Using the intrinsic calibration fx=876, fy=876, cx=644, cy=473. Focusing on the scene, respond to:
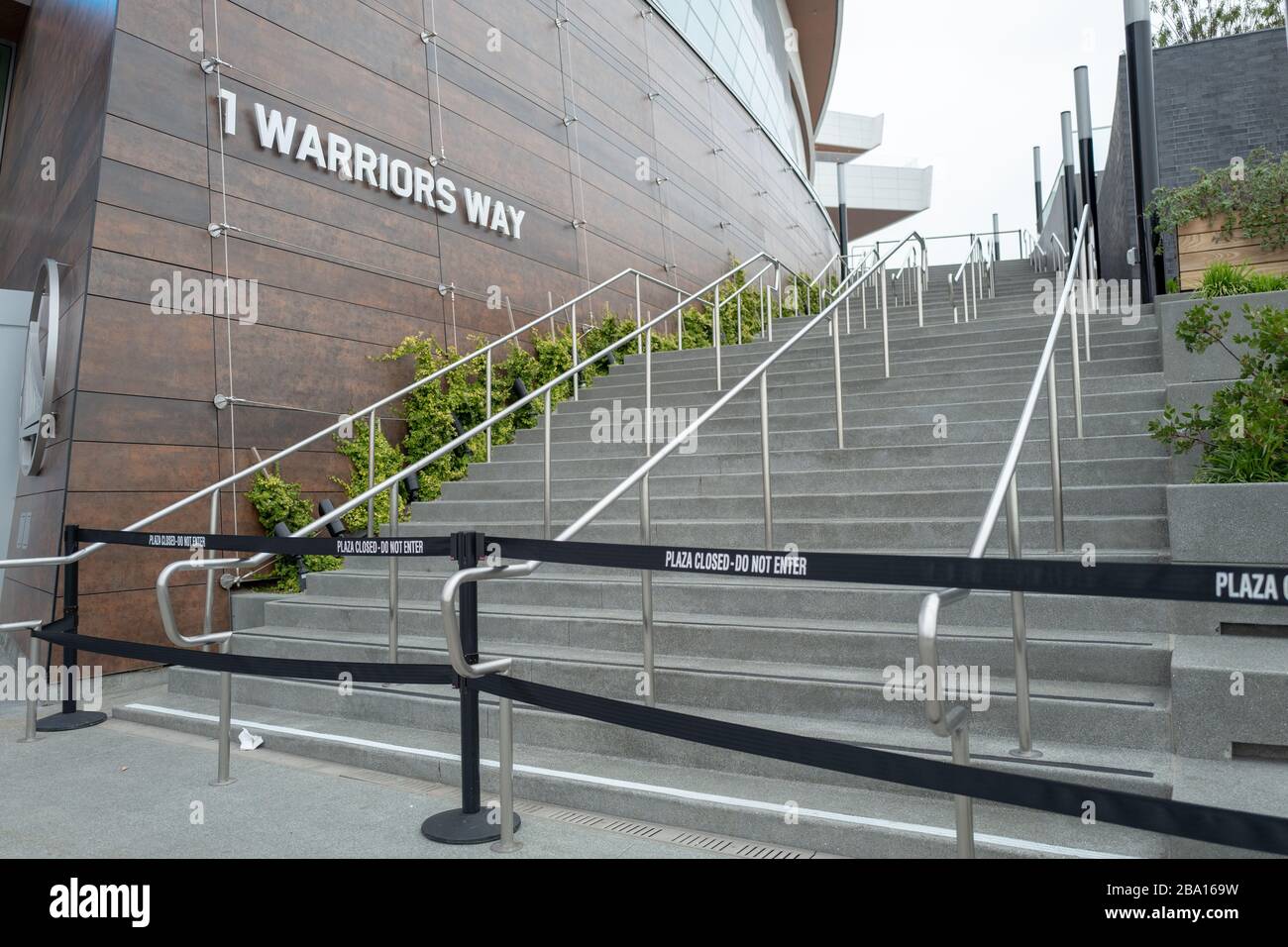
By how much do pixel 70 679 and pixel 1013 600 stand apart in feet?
16.9

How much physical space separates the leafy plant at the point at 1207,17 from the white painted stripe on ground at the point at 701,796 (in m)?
16.5

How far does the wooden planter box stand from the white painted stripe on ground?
616cm

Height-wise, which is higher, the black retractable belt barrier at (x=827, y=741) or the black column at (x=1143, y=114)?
the black column at (x=1143, y=114)

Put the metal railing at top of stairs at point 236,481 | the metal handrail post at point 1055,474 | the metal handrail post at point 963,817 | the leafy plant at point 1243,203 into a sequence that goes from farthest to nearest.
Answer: the leafy plant at point 1243,203 < the metal railing at top of stairs at point 236,481 < the metal handrail post at point 1055,474 < the metal handrail post at point 963,817

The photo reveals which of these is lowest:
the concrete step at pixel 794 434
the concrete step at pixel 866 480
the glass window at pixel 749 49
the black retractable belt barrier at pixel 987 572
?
the black retractable belt barrier at pixel 987 572

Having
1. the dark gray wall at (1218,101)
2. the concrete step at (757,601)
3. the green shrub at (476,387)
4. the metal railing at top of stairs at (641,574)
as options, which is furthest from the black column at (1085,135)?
the concrete step at (757,601)

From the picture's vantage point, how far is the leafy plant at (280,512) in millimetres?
6590

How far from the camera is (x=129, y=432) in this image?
5.98 metres

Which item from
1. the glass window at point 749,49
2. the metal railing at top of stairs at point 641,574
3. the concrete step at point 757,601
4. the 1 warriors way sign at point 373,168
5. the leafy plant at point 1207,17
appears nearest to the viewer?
the metal railing at top of stairs at point 641,574

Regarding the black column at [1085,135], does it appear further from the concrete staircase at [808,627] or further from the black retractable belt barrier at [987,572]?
the black retractable belt barrier at [987,572]

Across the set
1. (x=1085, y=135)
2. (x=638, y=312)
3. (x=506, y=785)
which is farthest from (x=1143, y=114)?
(x=506, y=785)

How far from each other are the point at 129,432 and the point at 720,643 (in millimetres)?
4399
